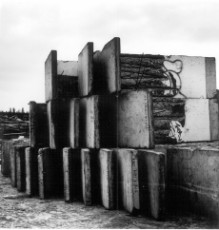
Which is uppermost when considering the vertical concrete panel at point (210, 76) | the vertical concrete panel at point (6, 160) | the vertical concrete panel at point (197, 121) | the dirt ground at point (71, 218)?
the vertical concrete panel at point (210, 76)

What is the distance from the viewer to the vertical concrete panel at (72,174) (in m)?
4.27

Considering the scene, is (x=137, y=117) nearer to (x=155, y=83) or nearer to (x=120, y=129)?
(x=120, y=129)

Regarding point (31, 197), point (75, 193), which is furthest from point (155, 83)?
point (31, 197)

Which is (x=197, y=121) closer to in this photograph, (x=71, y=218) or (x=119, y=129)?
(x=119, y=129)

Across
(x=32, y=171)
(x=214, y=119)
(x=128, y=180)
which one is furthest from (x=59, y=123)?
(x=214, y=119)

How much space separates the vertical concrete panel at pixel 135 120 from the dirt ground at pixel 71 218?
0.81 m

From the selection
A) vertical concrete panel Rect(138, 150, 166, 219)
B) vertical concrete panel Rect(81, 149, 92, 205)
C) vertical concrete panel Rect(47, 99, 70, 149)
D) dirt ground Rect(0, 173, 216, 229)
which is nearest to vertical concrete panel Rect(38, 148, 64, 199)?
vertical concrete panel Rect(47, 99, 70, 149)

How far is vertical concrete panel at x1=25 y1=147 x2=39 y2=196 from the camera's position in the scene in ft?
15.7

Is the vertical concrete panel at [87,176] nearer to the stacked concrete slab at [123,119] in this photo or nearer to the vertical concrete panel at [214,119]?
the stacked concrete slab at [123,119]

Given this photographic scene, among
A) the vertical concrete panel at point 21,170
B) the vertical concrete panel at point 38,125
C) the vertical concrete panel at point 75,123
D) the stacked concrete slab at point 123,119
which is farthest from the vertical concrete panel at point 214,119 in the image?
the vertical concrete panel at point 21,170

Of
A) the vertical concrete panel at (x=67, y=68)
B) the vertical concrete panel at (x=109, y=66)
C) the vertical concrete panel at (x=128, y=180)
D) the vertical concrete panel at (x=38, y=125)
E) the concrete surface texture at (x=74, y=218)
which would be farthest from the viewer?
the vertical concrete panel at (x=67, y=68)

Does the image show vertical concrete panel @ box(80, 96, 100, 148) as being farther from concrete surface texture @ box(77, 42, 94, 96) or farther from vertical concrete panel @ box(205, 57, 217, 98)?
vertical concrete panel @ box(205, 57, 217, 98)

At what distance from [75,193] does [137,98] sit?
1508 mm

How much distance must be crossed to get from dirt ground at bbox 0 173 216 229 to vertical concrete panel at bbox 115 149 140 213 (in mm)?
123
